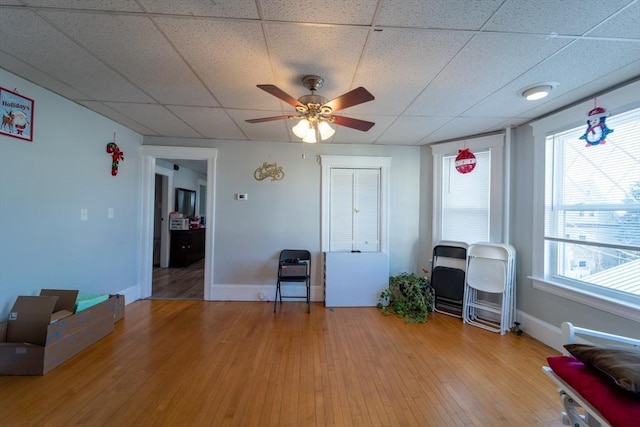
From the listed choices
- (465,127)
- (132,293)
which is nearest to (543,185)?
(465,127)

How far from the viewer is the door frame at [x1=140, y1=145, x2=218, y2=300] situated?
382 cm

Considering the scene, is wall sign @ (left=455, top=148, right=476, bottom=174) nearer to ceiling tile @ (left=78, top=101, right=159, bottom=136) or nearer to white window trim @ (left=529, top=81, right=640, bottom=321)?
white window trim @ (left=529, top=81, right=640, bottom=321)

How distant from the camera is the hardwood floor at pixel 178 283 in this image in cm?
408

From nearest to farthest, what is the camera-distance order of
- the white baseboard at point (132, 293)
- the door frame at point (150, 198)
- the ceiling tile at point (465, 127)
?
the ceiling tile at point (465, 127)
the white baseboard at point (132, 293)
the door frame at point (150, 198)

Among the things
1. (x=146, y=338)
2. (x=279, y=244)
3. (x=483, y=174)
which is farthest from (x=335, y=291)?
(x=483, y=174)

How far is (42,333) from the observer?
2129 mm

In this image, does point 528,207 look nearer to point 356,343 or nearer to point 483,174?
point 483,174

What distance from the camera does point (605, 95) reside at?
2.21m

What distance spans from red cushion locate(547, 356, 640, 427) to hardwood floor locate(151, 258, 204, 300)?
13.1ft

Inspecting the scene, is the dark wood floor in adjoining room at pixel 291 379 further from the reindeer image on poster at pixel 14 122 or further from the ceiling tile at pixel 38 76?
the ceiling tile at pixel 38 76

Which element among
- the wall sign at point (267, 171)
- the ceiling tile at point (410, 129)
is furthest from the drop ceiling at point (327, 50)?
the wall sign at point (267, 171)

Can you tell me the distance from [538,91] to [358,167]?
2197 mm

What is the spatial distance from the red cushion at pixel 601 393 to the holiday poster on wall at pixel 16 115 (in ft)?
13.3

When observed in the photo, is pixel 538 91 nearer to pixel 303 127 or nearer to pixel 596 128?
pixel 596 128
